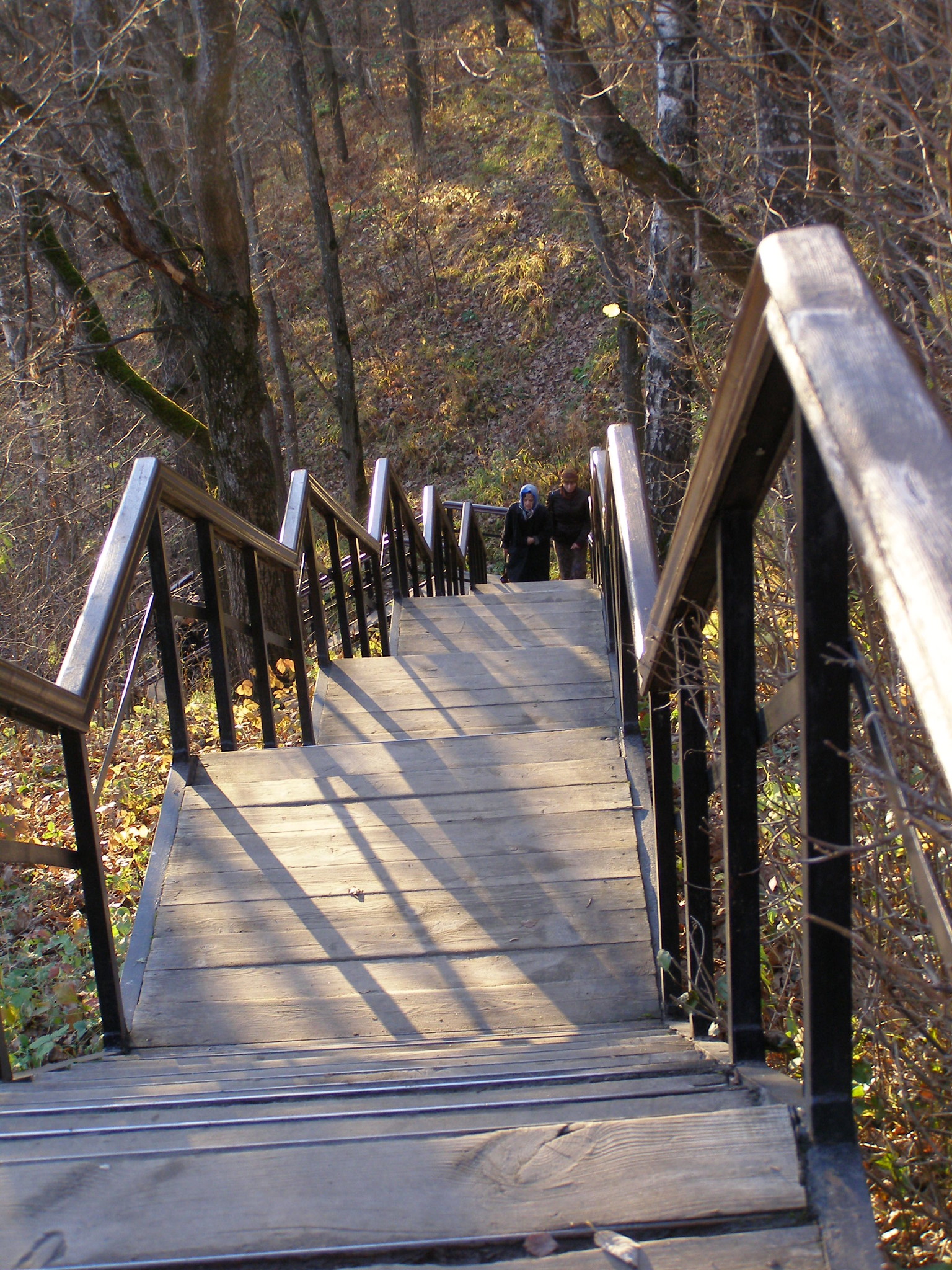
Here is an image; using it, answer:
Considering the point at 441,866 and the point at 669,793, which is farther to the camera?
the point at 441,866

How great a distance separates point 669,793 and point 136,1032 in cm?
154

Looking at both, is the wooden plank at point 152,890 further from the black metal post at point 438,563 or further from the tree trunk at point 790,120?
the black metal post at point 438,563

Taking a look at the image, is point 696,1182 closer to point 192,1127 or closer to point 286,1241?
point 286,1241

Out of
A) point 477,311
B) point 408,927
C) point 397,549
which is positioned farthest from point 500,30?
point 408,927

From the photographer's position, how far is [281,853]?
3359 millimetres

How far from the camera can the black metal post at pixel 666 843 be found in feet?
8.73

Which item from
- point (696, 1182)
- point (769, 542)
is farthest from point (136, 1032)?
point (769, 542)

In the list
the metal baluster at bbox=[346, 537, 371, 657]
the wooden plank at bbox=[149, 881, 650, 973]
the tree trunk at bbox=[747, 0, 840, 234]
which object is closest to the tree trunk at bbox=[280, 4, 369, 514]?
the metal baluster at bbox=[346, 537, 371, 657]

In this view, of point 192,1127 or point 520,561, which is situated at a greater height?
point 520,561

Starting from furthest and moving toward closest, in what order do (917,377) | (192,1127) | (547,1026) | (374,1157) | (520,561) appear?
(520,561) → (547,1026) → (192,1127) → (374,1157) → (917,377)

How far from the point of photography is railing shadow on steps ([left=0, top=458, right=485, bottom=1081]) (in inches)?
101

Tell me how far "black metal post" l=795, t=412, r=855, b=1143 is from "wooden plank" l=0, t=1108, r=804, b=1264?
97 millimetres

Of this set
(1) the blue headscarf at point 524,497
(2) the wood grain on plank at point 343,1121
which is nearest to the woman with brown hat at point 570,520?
(1) the blue headscarf at point 524,497

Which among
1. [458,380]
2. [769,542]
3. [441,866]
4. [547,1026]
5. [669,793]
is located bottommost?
[547,1026]
